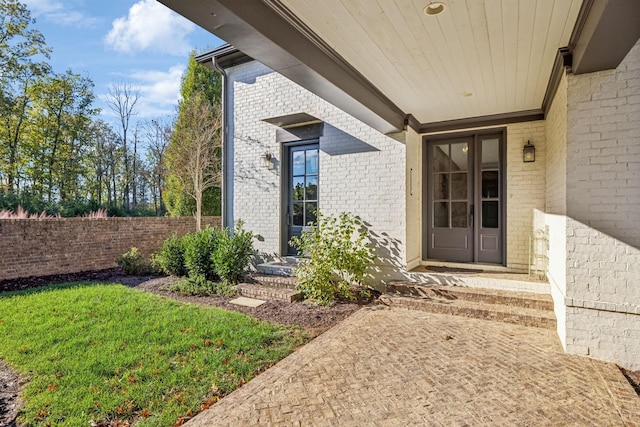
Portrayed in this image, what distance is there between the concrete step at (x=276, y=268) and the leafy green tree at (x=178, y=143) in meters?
5.08

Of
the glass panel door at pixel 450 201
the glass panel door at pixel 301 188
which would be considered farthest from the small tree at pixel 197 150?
the glass panel door at pixel 450 201

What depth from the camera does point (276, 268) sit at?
6164 millimetres

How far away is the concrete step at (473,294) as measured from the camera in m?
4.14

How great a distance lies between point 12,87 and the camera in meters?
11.9

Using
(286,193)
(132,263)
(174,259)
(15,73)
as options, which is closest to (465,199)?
(286,193)

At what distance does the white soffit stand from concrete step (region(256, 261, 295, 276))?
133 inches

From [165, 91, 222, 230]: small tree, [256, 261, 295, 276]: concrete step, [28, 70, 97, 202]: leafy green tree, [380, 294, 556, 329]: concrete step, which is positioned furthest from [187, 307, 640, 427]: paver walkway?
[28, 70, 97, 202]: leafy green tree

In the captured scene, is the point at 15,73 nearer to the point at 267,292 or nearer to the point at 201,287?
the point at 201,287

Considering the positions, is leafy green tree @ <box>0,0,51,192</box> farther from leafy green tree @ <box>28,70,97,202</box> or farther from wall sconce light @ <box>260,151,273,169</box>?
wall sconce light @ <box>260,151,273,169</box>

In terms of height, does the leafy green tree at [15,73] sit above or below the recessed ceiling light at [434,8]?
above

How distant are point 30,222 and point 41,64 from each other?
30.6 ft

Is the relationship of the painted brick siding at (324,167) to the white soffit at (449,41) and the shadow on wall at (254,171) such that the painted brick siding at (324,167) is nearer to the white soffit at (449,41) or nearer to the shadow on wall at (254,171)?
the shadow on wall at (254,171)

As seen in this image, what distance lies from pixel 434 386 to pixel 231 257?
13.7ft

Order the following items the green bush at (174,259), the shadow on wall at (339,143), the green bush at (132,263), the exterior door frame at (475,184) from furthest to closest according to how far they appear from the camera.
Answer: the green bush at (132,263) < the green bush at (174,259) < the shadow on wall at (339,143) < the exterior door frame at (475,184)
